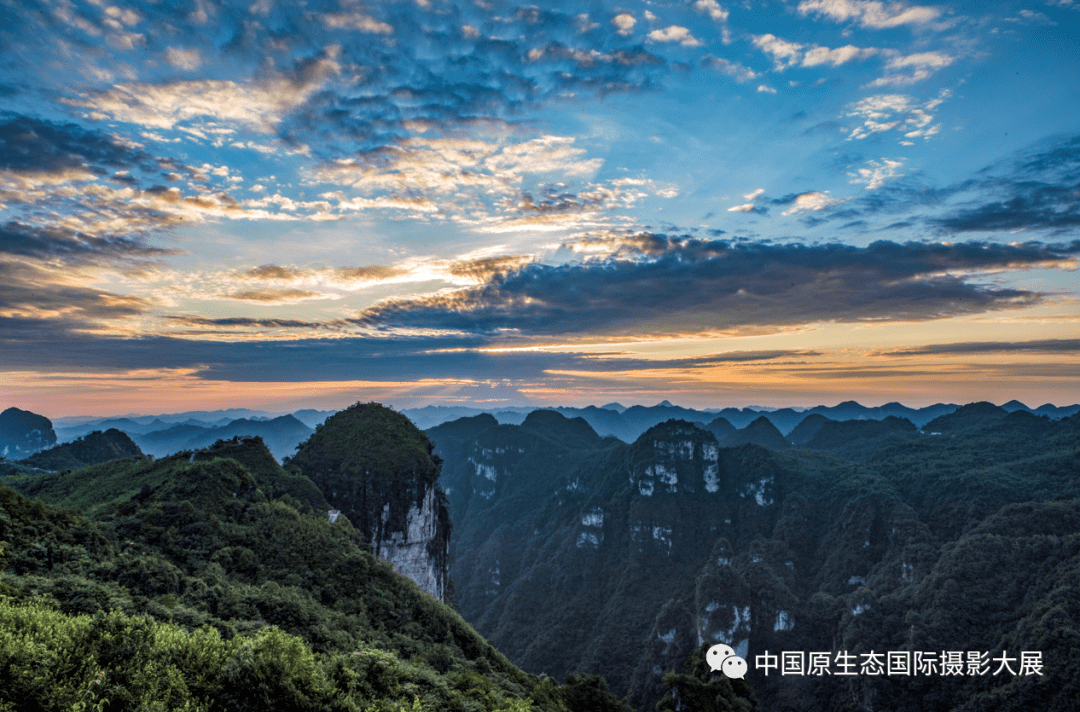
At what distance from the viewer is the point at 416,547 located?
5719 centimetres

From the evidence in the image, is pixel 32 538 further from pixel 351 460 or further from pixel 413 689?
pixel 351 460

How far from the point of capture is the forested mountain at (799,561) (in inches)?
2440

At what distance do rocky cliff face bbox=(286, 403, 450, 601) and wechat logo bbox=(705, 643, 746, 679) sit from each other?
31574mm

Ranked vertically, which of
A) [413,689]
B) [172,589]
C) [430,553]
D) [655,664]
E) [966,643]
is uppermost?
[172,589]

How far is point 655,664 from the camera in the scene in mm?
83312

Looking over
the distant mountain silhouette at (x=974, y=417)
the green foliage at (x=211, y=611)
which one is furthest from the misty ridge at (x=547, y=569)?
the distant mountain silhouette at (x=974, y=417)

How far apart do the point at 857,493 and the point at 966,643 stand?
64.5m

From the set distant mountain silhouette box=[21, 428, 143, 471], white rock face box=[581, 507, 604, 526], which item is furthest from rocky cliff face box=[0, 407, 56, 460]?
white rock face box=[581, 507, 604, 526]

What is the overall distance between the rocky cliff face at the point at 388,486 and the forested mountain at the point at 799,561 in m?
30.9

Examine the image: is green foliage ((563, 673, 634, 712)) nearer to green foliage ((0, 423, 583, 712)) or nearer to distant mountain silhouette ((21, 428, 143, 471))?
green foliage ((0, 423, 583, 712))

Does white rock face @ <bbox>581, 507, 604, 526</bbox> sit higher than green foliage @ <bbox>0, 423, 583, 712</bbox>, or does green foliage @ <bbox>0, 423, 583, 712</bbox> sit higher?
green foliage @ <bbox>0, 423, 583, 712</bbox>

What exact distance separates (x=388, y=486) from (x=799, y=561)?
105546mm

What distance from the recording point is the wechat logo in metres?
40.8

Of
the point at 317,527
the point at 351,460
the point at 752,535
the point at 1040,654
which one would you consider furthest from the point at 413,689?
the point at 752,535
